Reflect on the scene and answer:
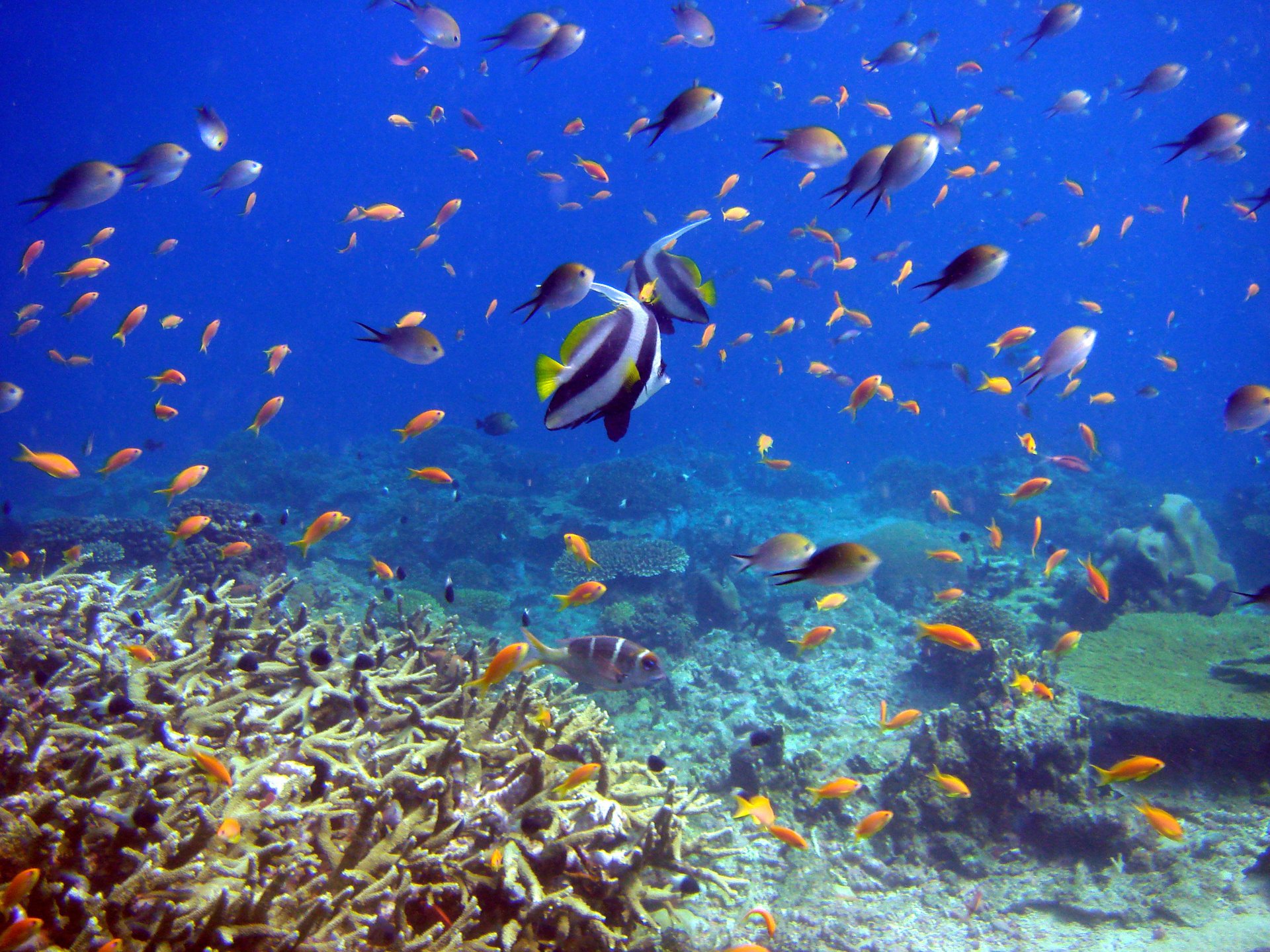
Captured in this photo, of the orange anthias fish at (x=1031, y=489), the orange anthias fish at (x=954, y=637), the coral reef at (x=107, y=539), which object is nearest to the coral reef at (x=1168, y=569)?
the orange anthias fish at (x=1031, y=489)

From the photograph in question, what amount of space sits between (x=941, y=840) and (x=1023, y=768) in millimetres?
1060

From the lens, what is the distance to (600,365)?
4.58 ft

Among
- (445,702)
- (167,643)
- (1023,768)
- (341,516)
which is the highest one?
(341,516)

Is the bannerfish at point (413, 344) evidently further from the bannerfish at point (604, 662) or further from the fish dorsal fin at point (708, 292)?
the fish dorsal fin at point (708, 292)

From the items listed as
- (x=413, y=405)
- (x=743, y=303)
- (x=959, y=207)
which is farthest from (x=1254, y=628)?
(x=959, y=207)

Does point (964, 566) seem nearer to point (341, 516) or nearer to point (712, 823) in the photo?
point (712, 823)

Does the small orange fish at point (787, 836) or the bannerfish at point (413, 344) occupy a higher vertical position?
the bannerfish at point (413, 344)

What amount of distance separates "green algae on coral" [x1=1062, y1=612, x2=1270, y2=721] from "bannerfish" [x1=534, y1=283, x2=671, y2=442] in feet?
24.3

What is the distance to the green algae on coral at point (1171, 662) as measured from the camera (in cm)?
559

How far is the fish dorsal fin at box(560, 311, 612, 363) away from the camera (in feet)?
4.53

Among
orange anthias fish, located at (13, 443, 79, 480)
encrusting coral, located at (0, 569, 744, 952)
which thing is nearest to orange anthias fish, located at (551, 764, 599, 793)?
encrusting coral, located at (0, 569, 744, 952)

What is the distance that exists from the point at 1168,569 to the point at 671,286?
12410mm

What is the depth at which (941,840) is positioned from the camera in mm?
4961

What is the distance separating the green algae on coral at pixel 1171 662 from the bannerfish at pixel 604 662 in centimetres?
593
